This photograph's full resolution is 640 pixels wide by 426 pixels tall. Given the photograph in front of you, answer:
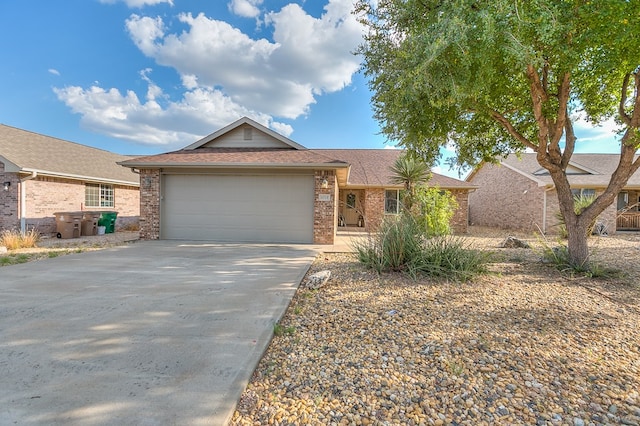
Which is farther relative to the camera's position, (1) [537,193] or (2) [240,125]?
(1) [537,193]

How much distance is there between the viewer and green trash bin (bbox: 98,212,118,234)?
12.9 metres

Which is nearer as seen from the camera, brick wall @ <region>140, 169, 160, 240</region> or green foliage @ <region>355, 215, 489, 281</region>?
green foliage @ <region>355, 215, 489, 281</region>

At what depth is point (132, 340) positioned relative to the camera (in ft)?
9.50

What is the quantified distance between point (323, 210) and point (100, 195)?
11.1m

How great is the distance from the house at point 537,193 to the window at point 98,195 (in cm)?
1852

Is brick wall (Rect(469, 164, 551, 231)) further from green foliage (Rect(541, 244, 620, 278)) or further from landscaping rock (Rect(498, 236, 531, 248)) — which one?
green foliage (Rect(541, 244, 620, 278))

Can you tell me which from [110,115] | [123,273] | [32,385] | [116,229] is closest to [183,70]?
[116,229]

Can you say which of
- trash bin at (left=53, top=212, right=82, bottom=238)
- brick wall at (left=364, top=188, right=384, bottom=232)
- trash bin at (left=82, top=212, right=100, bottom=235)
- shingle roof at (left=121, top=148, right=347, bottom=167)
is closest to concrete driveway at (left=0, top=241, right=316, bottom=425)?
shingle roof at (left=121, top=148, right=347, bottom=167)

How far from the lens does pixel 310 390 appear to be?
2193mm

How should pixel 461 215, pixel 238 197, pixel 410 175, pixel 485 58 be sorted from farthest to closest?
pixel 461 215, pixel 410 175, pixel 238 197, pixel 485 58

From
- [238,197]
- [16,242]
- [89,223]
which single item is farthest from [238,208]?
[89,223]

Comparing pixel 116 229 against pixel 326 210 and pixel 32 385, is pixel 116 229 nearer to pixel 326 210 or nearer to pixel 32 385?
pixel 326 210

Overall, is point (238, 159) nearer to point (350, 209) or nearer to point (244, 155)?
point (244, 155)

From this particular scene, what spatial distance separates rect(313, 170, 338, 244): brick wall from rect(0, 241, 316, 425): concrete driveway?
13.4 feet
